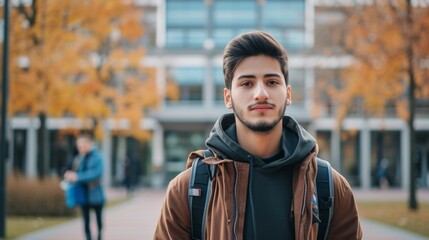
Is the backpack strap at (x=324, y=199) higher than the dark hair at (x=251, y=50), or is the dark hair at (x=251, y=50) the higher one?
the dark hair at (x=251, y=50)

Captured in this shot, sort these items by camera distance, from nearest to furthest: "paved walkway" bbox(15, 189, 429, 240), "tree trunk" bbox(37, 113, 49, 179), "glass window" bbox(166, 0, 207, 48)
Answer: "paved walkway" bbox(15, 189, 429, 240) < "tree trunk" bbox(37, 113, 49, 179) < "glass window" bbox(166, 0, 207, 48)

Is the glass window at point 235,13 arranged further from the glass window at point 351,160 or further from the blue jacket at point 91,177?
the blue jacket at point 91,177

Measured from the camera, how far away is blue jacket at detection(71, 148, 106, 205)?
994cm

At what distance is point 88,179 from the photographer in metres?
9.94

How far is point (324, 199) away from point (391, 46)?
16854 mm

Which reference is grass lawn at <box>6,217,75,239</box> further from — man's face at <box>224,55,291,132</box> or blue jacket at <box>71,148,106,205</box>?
man's face at <box>224,55,291,132</box>

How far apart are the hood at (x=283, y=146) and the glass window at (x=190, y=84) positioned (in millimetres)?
37182

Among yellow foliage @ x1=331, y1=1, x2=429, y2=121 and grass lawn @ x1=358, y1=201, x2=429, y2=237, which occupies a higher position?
yellow foliage @ x1=331, y1=1, x2=429, y2=121

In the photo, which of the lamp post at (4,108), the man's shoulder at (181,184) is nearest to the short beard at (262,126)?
the man's shoulder at (181,184)

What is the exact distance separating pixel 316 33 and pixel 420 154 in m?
18.2

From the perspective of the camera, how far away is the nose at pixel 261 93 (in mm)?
2477

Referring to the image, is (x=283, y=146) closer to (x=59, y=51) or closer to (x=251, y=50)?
(x=251, y=50)

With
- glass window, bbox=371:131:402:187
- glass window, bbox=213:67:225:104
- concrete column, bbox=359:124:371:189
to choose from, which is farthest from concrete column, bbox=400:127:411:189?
glass window, bbox=213:67:225:104

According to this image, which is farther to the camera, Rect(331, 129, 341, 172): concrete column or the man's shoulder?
Rect(331, 129, 341, 172): concrete column
